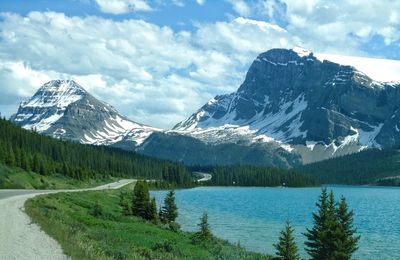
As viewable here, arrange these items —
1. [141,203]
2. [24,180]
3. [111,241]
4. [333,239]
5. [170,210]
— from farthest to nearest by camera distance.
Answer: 1. [24,180]
2. [170,210]
3. [141,203]
4. [333,239]
5. [111,241]

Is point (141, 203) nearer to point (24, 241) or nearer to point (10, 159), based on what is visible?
point (24, 241)

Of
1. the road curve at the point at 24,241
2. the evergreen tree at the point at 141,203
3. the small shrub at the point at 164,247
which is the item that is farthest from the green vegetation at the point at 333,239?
the evergreen tree at the point at 141,203

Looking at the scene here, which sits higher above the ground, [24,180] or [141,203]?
[24,180]

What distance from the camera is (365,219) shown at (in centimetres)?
10594

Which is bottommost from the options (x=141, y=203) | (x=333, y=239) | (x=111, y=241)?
(x=333, y=239)

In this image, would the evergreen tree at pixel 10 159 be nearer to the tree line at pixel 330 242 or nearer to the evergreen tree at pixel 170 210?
the evergreen tree at pixel 170 210

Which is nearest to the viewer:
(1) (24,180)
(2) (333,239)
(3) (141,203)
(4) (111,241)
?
(4) (111,241)

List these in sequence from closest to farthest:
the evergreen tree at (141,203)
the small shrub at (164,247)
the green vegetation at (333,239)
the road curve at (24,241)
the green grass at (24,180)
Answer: the road curve at (24,241), the small shrub at (164,247), the green vegetation at (333,239), the evergreen tree at (141,203), the green grass at (24,180)

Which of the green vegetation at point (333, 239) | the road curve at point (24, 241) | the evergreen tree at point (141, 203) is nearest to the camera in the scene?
the road curve at point (24, 241)

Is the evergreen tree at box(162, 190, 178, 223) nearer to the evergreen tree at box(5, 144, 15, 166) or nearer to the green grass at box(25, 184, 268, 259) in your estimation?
the green grass at box(25, 184, 268, 259)

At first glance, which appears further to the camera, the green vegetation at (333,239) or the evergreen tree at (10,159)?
the evergreen tree at (10,159)

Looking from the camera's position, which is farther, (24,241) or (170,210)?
(170,210)

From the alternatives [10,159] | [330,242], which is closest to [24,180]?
[10,159]

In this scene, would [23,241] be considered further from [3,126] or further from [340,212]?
[3,126]
